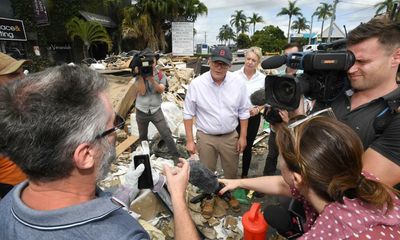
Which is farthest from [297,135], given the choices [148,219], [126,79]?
[126,79]

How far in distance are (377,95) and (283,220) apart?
44.3 inches

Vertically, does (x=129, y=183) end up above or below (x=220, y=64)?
below

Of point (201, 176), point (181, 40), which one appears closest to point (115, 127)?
point (201, 176)

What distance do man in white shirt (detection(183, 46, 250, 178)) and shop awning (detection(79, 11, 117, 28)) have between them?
18.9 meters

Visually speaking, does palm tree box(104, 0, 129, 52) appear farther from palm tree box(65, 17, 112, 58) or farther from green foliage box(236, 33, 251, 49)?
green foliage box(236, 33, 251, 49)

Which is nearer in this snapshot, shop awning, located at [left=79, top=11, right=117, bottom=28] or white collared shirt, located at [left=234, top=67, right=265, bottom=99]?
white collared shirt, located at [left=234, top=67, right=265, bottom=99]

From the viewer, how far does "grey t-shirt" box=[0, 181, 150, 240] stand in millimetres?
819

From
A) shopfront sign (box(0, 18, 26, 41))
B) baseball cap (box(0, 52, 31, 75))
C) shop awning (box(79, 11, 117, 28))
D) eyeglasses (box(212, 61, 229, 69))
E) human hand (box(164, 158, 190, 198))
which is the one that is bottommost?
human hand (box(164, 158, 190, 198))

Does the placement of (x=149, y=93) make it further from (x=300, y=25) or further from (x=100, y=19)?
(x=300, y=25)

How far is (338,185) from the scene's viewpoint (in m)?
1.15

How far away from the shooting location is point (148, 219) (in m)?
2.83

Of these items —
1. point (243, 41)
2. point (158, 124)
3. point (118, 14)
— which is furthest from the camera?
point (243, 41)

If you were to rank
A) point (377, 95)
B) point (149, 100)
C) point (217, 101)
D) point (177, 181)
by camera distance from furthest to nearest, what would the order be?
1. point (149, 100)
2. point (217, 101)
3. point (377, 95)
4. point (177, 181)

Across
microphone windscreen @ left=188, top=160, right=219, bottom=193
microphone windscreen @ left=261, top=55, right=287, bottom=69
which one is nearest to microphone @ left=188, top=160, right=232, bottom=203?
microphone windscreen @ left=188, top=160, right=219, bottom=193
